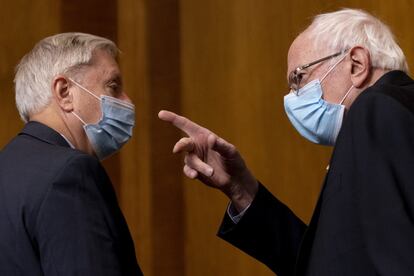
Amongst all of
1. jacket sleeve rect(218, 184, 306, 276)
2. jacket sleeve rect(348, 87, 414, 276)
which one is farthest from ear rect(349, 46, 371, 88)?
jacket sleeve rect(218, 184, 306, 276)

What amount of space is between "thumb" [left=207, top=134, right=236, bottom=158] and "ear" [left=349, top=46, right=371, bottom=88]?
0.41 metres

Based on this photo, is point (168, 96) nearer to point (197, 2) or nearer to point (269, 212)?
point (197, 2)

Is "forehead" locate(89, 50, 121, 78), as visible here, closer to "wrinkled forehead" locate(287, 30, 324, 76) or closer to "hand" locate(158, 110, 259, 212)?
"hand" locate(158, 110, 259, 212)

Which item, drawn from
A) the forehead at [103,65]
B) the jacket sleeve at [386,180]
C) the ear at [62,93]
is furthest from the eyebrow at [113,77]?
the jacket sleeve at [386,180]

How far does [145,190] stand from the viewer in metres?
4.62

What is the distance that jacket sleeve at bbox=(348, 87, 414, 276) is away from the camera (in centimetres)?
218

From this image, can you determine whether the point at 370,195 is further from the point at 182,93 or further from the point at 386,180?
the point at 182,93

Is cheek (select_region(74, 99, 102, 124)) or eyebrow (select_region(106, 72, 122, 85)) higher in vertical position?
eyebrow (select_region(106, 72, 122, 85))

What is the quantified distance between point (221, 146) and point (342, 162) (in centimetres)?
58

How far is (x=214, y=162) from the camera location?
2963 mm

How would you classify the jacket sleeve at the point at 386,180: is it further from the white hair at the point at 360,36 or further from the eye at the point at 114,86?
the eye at the point at 114,86

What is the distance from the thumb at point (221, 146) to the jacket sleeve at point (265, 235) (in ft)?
0.67

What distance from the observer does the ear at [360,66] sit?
2682 mm

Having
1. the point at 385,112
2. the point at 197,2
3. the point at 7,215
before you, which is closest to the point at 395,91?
the point at 385,112
